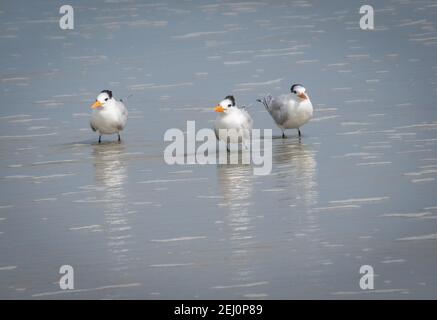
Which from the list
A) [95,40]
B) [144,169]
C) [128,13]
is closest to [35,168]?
[144,169]

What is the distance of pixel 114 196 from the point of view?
14.7 m

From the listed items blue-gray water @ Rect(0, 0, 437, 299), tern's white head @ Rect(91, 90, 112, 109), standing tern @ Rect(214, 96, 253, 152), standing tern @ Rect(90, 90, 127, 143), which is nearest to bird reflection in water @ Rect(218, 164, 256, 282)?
blue-gray water @ Rect(0, 0, 437, 299)

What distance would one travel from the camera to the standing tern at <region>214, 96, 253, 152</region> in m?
17.0

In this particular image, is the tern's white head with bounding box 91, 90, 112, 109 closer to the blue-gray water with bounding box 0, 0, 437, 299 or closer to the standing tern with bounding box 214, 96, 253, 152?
the blue-gray water with bounding box 0, 0, 437, 299

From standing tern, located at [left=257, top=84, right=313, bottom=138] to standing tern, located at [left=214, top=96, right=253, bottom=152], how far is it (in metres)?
0.95

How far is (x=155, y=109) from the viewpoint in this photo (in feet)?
67.7

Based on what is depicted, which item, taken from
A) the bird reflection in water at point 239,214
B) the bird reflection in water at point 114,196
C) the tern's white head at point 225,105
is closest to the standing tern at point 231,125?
the tern's white head at point 225,105

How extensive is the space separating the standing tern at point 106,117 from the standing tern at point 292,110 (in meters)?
2.39

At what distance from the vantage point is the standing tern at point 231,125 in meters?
17.0

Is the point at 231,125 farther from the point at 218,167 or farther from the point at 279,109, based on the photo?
the point at 279,109

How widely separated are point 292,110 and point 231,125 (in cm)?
145

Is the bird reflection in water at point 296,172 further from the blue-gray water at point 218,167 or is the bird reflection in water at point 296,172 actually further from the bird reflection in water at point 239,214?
the bird reflection in water at point 239,214

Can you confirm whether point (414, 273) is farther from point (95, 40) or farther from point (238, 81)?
point (95, 40)

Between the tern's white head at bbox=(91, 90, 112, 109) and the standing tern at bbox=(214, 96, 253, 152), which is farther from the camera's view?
the tern's white head at bbox=(91, 90, 112, 109)
